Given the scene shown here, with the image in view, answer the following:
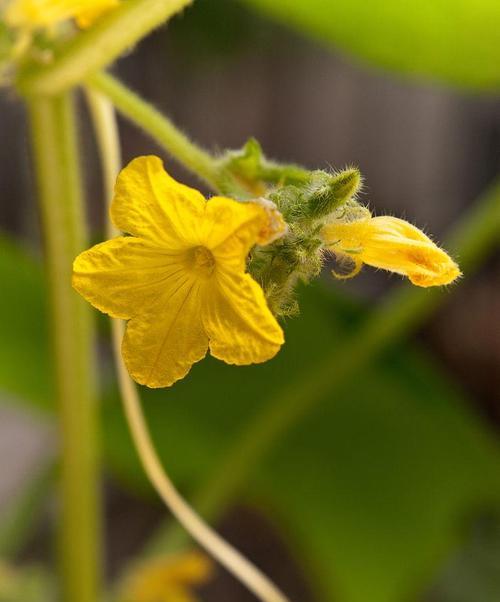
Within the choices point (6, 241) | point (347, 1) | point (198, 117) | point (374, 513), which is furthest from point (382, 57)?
point (198, 117)

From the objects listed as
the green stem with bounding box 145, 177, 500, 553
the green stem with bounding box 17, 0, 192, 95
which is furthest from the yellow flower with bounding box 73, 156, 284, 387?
the green stem with bounding box 145, 177, 500, 553

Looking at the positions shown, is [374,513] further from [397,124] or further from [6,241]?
[397,124]

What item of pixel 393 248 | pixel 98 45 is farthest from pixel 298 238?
pixel 98 45

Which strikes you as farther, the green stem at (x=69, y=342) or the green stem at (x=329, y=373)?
the green stem at (x=329, y=373)

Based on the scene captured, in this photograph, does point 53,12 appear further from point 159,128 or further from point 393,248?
point 393,248

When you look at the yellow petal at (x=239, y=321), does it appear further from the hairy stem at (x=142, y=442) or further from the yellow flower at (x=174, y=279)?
the hairy stem at (x=142, y=442)

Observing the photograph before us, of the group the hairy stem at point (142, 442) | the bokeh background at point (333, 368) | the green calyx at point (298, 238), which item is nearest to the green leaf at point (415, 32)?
the bokeh background at point (333, 368)

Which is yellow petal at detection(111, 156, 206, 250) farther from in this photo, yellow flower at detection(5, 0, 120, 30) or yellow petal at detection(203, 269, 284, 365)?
yellow flower at detection(5, 0, 120, 30)
